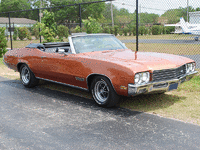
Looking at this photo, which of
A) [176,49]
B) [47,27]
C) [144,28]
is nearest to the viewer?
[47,27]

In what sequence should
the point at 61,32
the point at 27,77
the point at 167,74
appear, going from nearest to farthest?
1. the point at 167,74
2. the point at 27,77
3. the point at 61,32

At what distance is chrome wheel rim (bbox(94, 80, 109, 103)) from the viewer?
16.7 ft

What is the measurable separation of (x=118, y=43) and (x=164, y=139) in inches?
135

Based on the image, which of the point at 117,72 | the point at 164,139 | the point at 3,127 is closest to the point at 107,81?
the point at 117,72

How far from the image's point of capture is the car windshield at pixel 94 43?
19.1 feet

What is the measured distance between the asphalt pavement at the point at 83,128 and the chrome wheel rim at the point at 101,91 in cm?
21

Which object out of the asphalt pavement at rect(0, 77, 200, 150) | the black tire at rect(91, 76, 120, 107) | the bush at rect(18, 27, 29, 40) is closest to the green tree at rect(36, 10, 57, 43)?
the asphalt pavement at rect(0, 77, 200, 150)

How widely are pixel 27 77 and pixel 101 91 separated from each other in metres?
2.98

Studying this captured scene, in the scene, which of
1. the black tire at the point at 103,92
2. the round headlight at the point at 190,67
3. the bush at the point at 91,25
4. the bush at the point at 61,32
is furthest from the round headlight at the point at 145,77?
the bush at the point at 61,32

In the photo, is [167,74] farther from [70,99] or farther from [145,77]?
[70,99]

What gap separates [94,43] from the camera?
6.02m

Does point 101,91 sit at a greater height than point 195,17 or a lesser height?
lesser

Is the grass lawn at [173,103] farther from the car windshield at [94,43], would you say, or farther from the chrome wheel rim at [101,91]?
the car windshield at [94,43]

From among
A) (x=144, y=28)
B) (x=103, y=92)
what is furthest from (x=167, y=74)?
(x=144, y=28)
